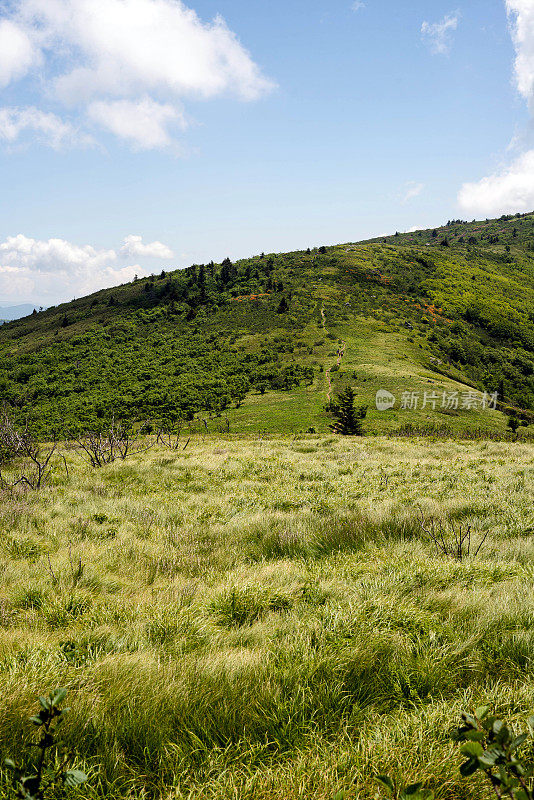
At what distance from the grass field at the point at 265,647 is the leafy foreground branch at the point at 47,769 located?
0.13 meters

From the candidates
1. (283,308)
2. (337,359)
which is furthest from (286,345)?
(283,308)

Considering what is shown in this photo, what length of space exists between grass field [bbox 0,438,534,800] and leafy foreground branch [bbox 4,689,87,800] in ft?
0.42

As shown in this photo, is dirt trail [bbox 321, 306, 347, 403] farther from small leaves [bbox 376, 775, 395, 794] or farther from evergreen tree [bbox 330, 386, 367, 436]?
small leaves [bbox 376, 775, 395, 794]

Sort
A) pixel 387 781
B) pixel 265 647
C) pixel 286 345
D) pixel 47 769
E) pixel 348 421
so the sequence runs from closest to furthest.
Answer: pixel 387 781
pixel 47 769
pixel 265 647
pixel 348 421
pixel 286 345

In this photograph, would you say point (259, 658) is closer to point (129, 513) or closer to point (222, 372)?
point (129, 513)

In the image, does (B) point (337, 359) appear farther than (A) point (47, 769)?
Yes

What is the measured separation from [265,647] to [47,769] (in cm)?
194

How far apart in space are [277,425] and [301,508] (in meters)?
38.7

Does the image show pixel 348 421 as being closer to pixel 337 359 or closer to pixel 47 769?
pixel 337 359

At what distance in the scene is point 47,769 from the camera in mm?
1133

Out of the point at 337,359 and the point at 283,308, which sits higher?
the point at 283,308

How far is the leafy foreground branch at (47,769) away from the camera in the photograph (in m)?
1.13

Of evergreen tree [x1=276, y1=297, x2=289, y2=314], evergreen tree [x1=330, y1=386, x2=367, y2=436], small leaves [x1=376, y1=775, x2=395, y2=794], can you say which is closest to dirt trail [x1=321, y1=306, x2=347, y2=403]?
evergreen tree [x1=276, y1=297, x2=289, y2=314]

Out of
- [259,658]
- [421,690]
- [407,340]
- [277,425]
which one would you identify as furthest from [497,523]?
[407,340]
